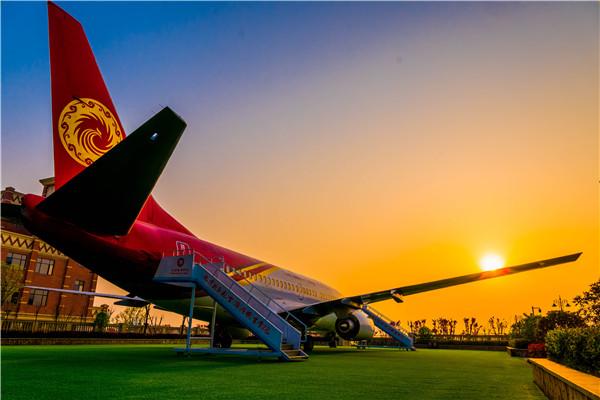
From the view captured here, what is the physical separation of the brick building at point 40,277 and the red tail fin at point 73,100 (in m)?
38.1

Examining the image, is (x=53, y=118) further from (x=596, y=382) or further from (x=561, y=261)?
(x=561, y=261)

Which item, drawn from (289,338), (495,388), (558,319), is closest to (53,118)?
(289,338)

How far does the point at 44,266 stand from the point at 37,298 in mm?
3539

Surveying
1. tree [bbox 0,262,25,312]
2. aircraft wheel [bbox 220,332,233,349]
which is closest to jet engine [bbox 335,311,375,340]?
aircraft wheel [bbox 220,332,233,349]

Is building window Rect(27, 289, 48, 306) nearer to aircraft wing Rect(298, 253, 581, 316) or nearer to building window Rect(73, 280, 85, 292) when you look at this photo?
building window Rect(73, 280, 85, 292)

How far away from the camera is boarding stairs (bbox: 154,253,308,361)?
1279cm

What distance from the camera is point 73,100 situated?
1124 centimetres

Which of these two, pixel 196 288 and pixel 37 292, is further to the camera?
pixel 37 292

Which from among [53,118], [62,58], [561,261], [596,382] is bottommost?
[596,382]

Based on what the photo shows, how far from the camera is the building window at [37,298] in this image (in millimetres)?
43312

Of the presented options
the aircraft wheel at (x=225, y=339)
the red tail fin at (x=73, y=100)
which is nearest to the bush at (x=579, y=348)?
the red tail fin at (x=73, y=100)

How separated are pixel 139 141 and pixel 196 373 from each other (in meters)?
5.13

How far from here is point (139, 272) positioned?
1261 centimetres

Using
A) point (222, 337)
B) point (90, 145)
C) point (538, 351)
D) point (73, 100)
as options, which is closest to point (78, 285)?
point (222, 337)
